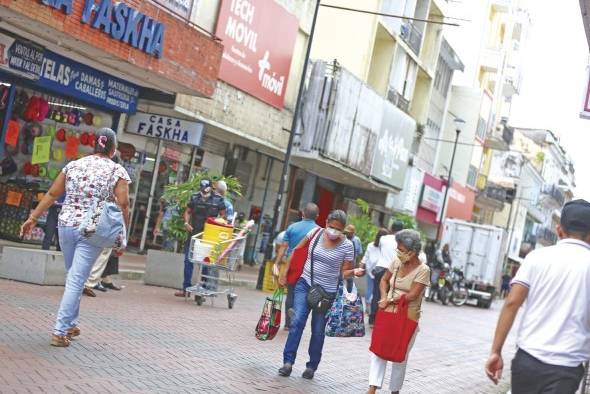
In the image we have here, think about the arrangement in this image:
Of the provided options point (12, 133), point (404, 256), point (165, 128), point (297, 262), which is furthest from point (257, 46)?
point (404, 256)

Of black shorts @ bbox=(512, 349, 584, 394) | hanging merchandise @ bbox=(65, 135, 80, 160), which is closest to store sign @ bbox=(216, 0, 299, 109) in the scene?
hanging merchandise @ bbox=(65, 135, 80, 160)

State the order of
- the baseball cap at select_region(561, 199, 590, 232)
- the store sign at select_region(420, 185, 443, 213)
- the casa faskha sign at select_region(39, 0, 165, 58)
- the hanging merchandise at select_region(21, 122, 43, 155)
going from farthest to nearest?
the store sign at select_region(420, 185, 443, 213), the hanging merchandise at select_region(21, 122, 43, 155), the casa faskha sign at select_region(39, 0, 165, 58), the baseball cap at select_region(561, 199, 590, 232)

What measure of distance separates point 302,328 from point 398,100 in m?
28.7

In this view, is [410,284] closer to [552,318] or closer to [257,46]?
[552,318]

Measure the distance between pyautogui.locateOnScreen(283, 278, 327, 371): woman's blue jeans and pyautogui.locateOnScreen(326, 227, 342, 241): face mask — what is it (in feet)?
1.66

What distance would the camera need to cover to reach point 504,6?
5862 cm

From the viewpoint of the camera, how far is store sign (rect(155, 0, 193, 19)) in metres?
18.6

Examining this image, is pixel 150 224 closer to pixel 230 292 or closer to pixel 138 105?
Answer: pixel 138 105

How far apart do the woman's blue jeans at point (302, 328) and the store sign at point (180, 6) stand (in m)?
10.4

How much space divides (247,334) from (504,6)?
166ft

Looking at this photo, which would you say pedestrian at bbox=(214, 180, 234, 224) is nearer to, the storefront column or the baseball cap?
the storefront column

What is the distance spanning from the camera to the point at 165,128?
2025cm

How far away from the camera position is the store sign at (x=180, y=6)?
18.6 meters

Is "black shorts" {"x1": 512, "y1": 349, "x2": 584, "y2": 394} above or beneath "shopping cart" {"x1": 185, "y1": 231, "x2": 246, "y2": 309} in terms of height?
above
